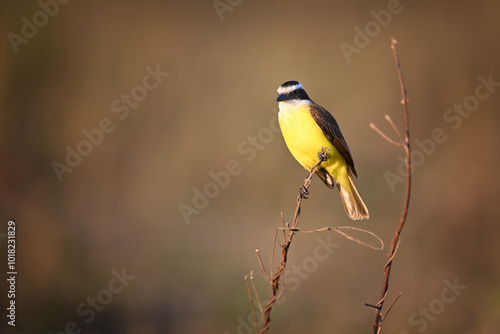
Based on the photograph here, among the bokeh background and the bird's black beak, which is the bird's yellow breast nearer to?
the bird's black beak

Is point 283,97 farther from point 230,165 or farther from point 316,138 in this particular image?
point 230,165

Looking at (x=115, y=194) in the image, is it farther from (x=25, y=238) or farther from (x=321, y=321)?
(x=321, y=321)

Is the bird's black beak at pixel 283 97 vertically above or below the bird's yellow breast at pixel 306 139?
above

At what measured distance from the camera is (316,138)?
312 cm

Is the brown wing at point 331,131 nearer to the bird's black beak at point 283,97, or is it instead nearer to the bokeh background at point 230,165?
the bird's black beak at point 283,97

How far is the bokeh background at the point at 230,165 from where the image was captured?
4754 mm

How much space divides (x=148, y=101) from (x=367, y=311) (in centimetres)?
368

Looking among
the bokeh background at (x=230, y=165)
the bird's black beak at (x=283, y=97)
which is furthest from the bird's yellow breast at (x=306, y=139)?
the bokeh background at (x=230, y=165)

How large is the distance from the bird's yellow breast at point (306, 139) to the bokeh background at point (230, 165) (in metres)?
1.83

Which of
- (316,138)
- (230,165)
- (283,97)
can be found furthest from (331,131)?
(230,165)

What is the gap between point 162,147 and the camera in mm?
6020

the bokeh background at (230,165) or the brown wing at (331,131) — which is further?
the bokeh background at (230,165)

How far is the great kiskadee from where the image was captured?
3111 mm

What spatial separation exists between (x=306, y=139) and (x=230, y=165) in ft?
10.2
